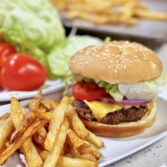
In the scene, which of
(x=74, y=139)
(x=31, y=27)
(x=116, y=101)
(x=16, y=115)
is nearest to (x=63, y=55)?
(x=31, y=27)

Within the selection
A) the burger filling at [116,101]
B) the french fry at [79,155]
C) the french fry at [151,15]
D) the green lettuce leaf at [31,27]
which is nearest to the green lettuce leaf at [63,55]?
the green lettuce leaf at [31,27]

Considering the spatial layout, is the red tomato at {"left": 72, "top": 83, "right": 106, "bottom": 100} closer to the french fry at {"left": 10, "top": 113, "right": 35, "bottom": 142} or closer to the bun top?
the bun top

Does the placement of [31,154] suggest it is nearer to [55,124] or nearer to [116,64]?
[55,124]

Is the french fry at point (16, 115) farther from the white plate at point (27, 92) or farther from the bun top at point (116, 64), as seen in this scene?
the white plate at point (27, 92)

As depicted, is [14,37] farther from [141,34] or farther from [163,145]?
[163,145]

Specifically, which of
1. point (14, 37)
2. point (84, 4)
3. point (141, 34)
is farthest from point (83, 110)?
point (84, 4)
